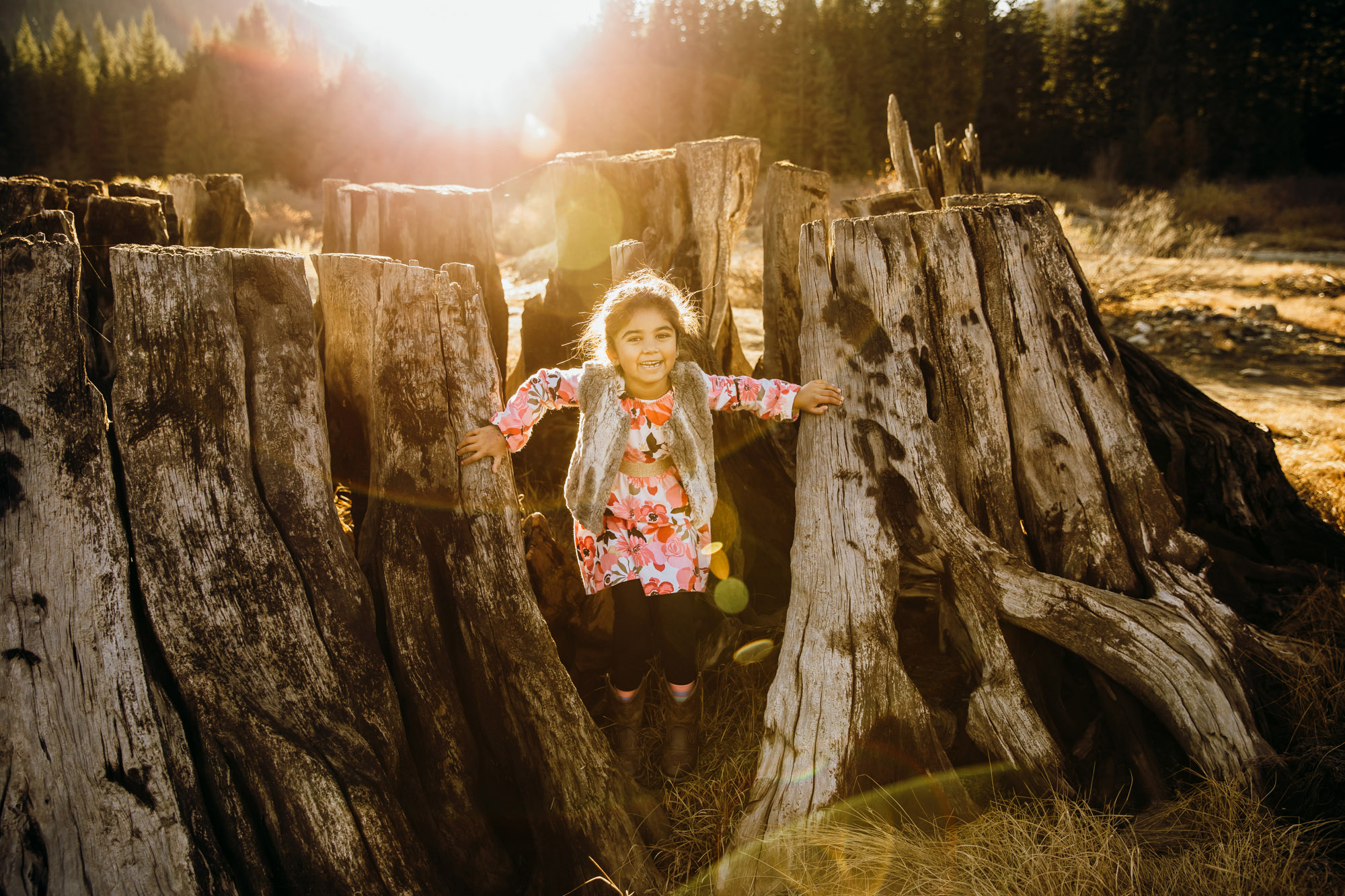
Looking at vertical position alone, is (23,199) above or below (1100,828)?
above

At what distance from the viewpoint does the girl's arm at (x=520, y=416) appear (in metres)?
2.37

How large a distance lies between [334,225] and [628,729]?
2982 mm

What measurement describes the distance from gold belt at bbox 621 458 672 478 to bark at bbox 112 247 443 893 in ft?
3.33

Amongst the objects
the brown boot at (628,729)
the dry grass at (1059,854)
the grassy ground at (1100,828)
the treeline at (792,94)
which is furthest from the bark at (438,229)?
the treeline at (792,94)

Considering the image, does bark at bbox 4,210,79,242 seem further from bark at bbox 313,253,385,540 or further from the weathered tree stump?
the weathered tree stump

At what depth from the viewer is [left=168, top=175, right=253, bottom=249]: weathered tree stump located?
4.14 meters

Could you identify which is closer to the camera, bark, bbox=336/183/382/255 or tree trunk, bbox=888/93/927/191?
bark, bbox=336/183/382/255

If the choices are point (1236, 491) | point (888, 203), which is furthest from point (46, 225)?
point (1236, 491)

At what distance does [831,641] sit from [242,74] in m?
57.5

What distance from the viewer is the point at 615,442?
2.55 metres

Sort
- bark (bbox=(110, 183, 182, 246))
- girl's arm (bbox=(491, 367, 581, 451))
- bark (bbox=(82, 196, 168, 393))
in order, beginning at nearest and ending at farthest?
bark (bbox=(82, 196, 168, 393)) → girl's arm (bbox=(491, 367, 581, 451)) → bark (bbox=(110, 183, 182, 246))

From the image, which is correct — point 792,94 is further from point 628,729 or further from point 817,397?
point 628,729

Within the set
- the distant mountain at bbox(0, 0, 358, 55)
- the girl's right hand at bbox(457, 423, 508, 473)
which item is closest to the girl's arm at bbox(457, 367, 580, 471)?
the girl's right hand at bbox(457, 423, 508, 473)

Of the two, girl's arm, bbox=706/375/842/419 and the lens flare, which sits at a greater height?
girl's arm, bbox=706/375/842/419
